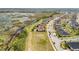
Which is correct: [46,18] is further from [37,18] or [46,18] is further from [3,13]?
[3,13]

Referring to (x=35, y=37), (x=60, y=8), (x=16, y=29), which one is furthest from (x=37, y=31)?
(x=60, y=8)

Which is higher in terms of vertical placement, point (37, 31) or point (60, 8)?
point (60, 8)

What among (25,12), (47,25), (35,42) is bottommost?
(35,42)

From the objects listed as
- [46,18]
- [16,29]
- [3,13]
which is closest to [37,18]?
[46,18]

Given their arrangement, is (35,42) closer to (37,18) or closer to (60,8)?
(37,18)

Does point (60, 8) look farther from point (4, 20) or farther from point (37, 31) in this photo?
point (4, 20)
